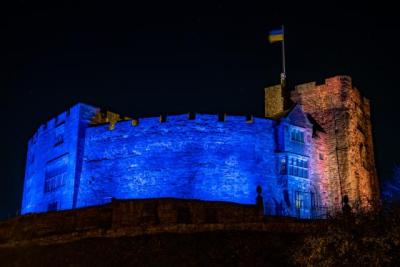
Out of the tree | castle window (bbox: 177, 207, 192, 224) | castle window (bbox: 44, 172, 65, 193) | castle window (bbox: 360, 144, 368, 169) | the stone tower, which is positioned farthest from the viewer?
castle window (bbox: 360, 144, 368, 169)

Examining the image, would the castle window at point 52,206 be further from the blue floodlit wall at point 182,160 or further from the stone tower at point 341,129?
the stone tower at point 341,129

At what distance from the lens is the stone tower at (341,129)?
44219 mm

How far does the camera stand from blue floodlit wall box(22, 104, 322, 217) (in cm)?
4094

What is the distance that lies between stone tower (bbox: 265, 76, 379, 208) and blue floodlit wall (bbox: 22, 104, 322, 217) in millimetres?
1630

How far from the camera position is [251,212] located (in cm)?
3228

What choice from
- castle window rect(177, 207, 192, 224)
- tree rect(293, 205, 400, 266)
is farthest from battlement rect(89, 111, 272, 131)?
tree rect(293, 205, 400, 266)

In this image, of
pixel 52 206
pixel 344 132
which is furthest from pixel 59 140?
pixel 344 132

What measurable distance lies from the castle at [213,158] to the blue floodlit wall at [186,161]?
65 mm

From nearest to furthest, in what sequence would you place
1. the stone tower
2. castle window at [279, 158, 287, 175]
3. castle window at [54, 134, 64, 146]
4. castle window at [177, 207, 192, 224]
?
castle window at [177, 207, 192, 224] < castle window at [279, 158, 287, 175] < the stone tower < castle window at [54, 134, 64, 146]

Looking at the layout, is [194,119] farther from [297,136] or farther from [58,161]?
[58,161]

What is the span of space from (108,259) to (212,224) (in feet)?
16.4

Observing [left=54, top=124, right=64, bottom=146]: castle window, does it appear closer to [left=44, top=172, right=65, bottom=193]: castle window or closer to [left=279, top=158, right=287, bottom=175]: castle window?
[left=44, top=172, right=65, bottom=193]: castle window

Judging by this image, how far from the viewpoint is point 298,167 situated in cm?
4275

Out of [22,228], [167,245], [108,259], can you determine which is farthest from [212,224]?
[22,228]
